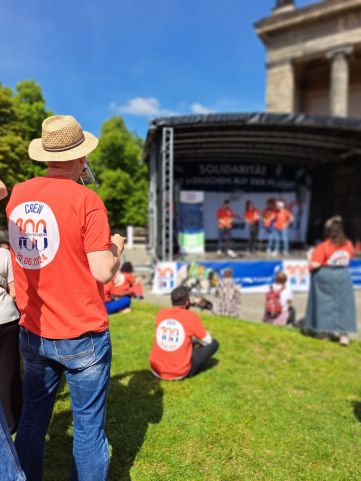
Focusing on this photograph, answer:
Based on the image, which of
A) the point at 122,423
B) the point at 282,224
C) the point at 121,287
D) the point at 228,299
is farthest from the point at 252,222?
the point at 122,423

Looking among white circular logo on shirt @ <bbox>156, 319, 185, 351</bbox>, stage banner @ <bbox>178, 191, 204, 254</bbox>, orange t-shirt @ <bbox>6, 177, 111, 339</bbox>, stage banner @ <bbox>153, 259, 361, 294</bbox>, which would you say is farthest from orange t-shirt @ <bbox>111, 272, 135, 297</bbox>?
stage banner @ <bbox>178, 191, 204, 254</bbox>

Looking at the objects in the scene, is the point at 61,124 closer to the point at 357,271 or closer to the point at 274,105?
the point at 357,271

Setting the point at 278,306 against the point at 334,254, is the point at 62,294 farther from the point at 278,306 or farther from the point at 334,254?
the point at 278,306

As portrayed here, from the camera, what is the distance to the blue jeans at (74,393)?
1.78 m

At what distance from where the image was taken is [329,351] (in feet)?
17.9

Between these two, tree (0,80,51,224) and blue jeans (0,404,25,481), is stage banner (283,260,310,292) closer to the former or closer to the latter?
tree (0,80,51,224)

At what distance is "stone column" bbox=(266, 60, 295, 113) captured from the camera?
26.1 meters

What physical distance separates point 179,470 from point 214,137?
11.6 meters

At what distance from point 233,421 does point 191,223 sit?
1215 cm

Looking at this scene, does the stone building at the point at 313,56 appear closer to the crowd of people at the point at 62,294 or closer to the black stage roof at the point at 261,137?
the black stage roof at the point at 261,137

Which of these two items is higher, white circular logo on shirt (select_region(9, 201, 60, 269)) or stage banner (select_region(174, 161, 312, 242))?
stage banner (select_region(174, 161, 312, 242))

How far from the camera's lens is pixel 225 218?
1499 cm

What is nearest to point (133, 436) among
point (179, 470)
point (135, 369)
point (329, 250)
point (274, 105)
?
point (179, 470)

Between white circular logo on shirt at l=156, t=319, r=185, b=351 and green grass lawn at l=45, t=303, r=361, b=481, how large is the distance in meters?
0.40
